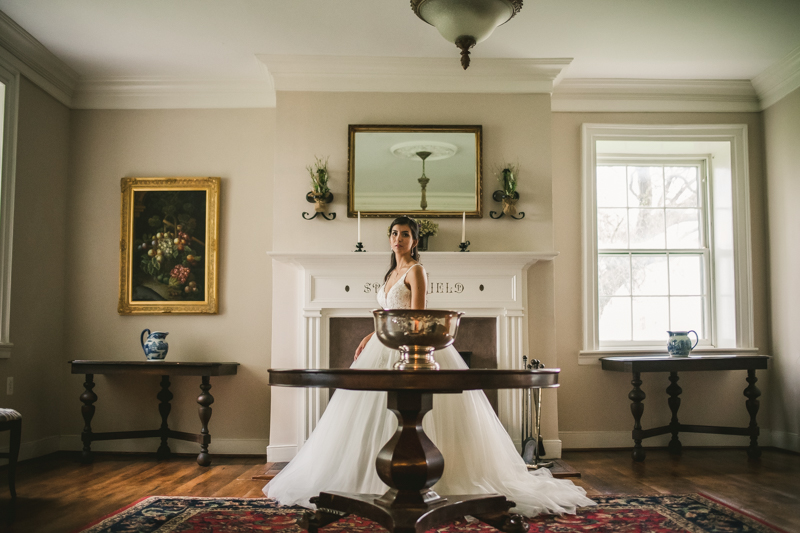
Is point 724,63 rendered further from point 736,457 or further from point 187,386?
point 187,386

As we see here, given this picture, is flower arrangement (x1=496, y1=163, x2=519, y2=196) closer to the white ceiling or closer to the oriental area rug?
the white ceiling

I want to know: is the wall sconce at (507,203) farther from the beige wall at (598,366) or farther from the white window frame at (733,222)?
the white window frame at (733,222)

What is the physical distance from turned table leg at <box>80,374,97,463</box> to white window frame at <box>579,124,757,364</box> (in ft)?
11.4

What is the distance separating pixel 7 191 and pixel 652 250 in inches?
184

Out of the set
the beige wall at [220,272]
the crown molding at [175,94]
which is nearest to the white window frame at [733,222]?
the beige wall at [220,272]

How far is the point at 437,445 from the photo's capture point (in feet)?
9.93

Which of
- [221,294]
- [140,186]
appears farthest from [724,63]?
[140,186]

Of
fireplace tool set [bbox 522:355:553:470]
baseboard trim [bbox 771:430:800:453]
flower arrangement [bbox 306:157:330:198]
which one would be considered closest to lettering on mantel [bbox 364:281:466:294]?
fireplace tool set [bbox 522:355:553:470]

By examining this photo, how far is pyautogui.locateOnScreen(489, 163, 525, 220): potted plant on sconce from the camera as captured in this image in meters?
4.48

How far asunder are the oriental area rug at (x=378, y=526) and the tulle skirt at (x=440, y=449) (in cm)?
12

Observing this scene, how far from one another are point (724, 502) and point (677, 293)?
7.58 ft

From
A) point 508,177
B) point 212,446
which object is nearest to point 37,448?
point 212,446

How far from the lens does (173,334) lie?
474cm

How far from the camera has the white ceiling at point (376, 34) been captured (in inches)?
148
